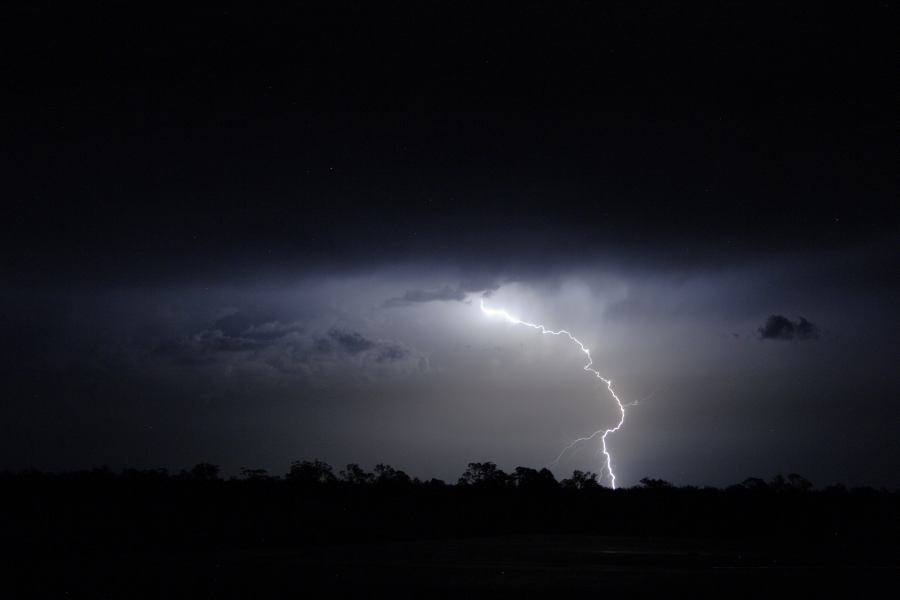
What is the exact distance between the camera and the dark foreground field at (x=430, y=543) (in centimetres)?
1758

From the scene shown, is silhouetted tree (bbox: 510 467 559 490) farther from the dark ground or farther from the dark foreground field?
the dark ground

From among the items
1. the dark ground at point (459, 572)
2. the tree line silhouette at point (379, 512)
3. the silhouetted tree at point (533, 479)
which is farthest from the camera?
the silhouetted tree at point (533, 479)

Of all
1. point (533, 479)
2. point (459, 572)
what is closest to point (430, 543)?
point (459, 572)

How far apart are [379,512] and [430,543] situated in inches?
637

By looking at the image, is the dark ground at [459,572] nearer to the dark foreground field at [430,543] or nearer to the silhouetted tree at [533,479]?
the dark foreground field at [430,543]

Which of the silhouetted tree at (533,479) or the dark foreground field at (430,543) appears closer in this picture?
the dark foreground field at (430,543)

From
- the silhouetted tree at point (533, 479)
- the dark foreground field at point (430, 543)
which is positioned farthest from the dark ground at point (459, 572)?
the silhouetted tree at point (533, 479)

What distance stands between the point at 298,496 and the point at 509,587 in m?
43.8

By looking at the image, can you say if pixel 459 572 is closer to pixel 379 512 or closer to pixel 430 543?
pixel 430 543

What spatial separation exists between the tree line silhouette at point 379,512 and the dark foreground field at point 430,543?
182mm

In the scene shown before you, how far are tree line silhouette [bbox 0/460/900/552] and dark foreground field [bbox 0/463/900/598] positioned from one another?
0.18 m

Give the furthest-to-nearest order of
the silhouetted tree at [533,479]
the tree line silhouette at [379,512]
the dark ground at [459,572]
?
the silhouetted tree at [533,479] < the tree line silhouette at [379,512] < the dark ground at [459,572]

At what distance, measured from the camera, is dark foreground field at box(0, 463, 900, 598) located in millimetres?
17578

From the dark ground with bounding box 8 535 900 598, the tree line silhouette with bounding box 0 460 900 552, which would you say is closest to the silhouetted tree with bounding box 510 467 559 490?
the tree line silhouette with bounding box 0 460 900 552
